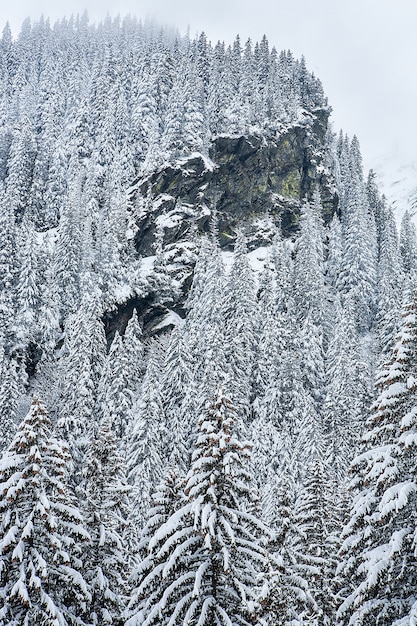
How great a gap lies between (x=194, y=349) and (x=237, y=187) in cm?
4566

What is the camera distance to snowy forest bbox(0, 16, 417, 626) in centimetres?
1465

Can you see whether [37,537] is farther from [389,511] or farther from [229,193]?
[229,193]

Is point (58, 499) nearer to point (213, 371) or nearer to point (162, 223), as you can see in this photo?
point (213, 371)

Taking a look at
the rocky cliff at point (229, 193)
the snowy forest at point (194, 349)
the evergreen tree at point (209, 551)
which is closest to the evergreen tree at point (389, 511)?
the snowy forest at point (194, 349)

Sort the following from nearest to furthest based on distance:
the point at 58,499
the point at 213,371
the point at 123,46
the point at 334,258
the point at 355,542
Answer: the point at 355,542
the point at 58,499
the point at 213,371
the point at 334,258
the point at 123,46

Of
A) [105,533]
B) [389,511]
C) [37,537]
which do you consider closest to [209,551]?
[389,511]

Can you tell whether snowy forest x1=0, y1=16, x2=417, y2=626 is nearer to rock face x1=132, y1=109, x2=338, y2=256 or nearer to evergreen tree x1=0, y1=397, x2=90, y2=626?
evergreen tree x1=0, y1=397, x2=90, y2=626

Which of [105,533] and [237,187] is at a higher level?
[237,187]

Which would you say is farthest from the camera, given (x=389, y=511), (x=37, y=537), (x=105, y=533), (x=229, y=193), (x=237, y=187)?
(x=237, y=187)

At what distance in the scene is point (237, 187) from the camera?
94.1 metres

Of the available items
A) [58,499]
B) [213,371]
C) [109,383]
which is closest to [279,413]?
[213,371]

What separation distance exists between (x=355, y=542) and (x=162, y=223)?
248ft

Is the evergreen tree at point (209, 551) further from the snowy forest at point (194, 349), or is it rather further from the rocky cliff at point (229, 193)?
the rocky cliff at point (229, 193)

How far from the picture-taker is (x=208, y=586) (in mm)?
14430
